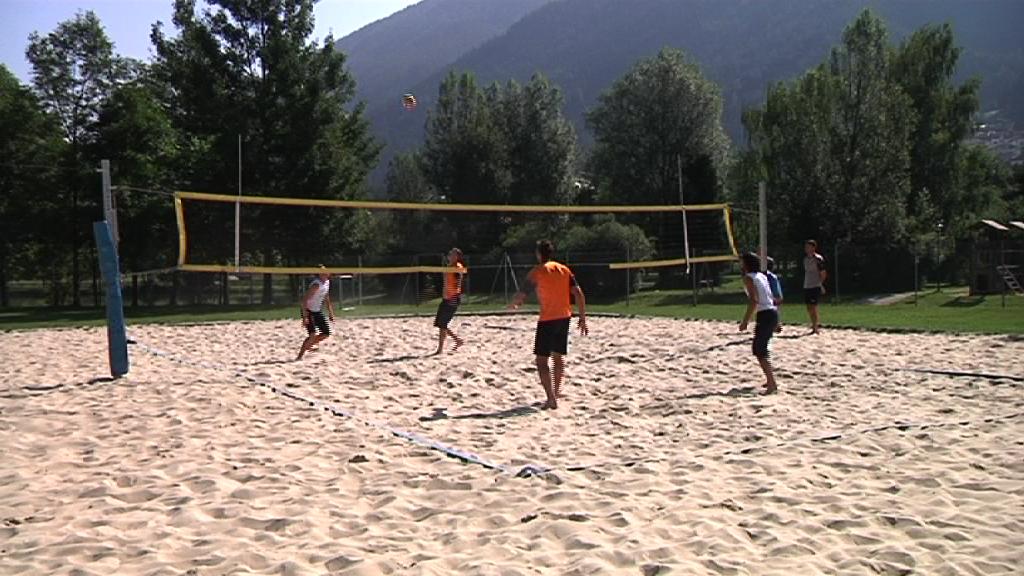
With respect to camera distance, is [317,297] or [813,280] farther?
[813,280]

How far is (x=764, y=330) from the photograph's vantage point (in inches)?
303

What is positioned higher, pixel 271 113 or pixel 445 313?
pixel 271 113

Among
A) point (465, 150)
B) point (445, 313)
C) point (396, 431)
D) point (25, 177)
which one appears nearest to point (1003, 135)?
point (465, 150)

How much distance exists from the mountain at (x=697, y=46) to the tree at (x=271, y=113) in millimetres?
90859

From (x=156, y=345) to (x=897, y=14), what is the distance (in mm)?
155490

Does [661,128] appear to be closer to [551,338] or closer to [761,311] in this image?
[761,311]

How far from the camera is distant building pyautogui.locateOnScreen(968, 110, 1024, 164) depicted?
331ft

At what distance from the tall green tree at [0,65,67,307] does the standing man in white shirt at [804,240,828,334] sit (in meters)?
24.7

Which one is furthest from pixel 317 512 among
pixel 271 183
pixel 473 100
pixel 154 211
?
pixel 473 100

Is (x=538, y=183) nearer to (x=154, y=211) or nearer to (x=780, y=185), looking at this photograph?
(x=780, y=185)

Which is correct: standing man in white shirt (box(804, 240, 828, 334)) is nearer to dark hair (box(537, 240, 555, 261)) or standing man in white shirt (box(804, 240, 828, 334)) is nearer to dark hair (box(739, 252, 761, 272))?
dark hair (box(739, 252, 761, 272))

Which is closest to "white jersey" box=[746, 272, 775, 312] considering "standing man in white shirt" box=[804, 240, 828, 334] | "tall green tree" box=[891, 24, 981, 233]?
"standing man in white shirt" box=[804, 240, 828, 334]

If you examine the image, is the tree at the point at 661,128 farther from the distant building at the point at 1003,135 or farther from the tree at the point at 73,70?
the distant building at the point at 1003,135

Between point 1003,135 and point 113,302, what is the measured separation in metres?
120
